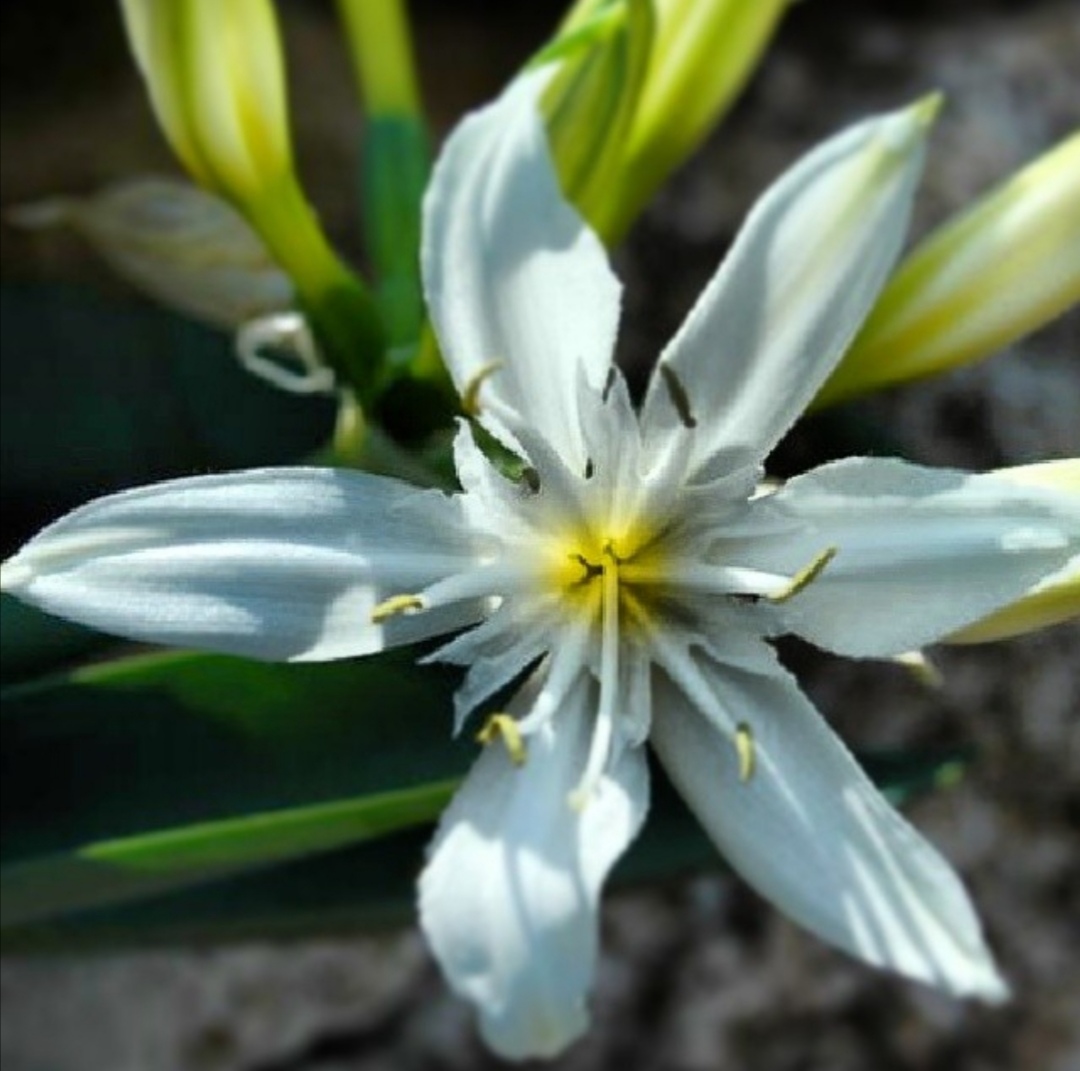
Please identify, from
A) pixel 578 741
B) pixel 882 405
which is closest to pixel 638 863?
pixel 578 741

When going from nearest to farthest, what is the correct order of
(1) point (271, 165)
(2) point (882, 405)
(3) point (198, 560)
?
(3) point (198, 560) → (1) point (271, 165) → (2) point (882, 405)

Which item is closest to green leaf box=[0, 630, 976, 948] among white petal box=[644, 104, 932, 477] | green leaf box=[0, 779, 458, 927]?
green leaf box=[0, 779, 458, 927]

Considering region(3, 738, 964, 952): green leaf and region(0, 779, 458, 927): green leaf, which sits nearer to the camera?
region(0, 779, 458, 927): green leaf

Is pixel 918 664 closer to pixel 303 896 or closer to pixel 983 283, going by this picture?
pixel 983 283

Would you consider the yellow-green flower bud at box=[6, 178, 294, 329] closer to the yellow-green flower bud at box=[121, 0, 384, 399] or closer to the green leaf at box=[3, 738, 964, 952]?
the yellow-green flower bud at box=[121, 0, 384, 399]

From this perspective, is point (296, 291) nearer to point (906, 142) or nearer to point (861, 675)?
point (906, 142)

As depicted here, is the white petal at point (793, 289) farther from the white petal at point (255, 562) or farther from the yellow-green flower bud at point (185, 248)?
the yellow-green flower bud at point (185, 248)
